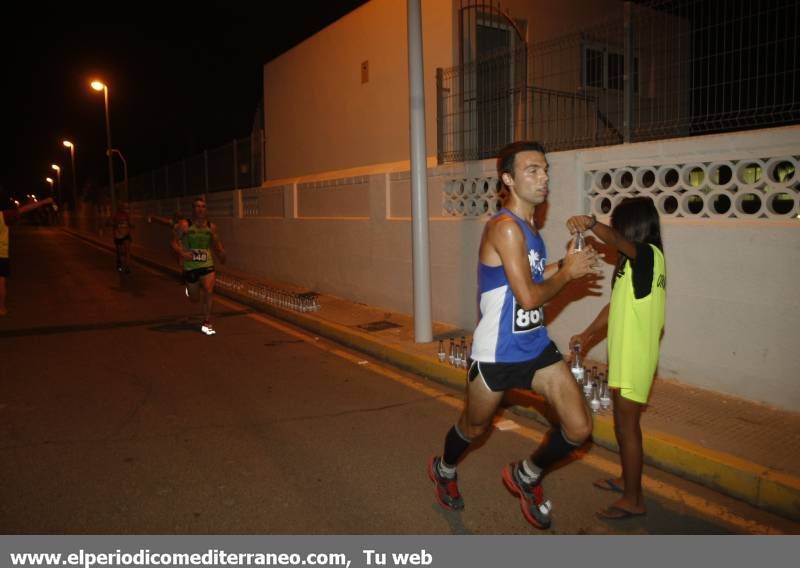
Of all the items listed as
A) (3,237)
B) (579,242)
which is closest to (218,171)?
(3,237)

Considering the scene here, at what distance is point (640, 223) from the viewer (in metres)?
3.53

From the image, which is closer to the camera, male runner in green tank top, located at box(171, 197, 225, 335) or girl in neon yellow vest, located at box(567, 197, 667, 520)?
girl in neon yellow vest, located at box(567, 197, 667, 520)

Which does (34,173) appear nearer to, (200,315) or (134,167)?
(134,167)

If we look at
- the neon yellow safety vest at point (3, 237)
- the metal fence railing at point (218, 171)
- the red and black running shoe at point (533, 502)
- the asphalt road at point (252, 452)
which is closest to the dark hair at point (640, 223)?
the red and black running shoe at point (533, 502)

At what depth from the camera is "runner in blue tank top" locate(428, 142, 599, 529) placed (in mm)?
3258

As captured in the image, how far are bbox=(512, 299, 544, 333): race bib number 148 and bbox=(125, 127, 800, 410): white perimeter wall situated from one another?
2732 mm

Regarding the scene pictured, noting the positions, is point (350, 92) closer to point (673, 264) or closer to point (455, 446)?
point (673, 264)

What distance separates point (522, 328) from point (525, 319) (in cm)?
5

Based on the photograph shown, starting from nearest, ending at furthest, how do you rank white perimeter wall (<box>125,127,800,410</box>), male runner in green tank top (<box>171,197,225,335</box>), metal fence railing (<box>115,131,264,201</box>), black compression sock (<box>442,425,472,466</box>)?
1. black compression sock (<box>442,425,472,466</box>)
2. white perimeter wall (<box>125,127,800,410</box>)
3. male runner in green tank top (<box>171,197,225,335</box>)
4. metal fence railing (<box>115,131,264,201</box>)

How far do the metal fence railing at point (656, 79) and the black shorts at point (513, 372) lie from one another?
334 cm

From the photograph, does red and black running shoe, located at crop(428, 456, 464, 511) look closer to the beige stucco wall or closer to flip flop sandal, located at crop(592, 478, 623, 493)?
flip flop sandal, located at crop(592, 478, 623, 493)

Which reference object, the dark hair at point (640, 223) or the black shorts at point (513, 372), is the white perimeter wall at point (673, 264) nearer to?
the dark hair at point (640, 223)

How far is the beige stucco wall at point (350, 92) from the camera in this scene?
10.4 metres

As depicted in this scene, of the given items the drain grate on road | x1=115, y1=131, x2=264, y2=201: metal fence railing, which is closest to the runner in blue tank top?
the drain grate on road
